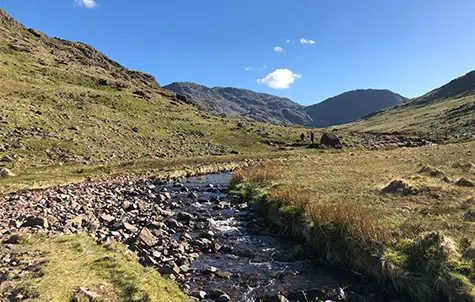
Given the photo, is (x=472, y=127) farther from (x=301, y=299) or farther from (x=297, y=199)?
(x=301, y=299)

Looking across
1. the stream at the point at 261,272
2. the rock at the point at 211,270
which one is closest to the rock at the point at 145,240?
the stream at the point at 261,272

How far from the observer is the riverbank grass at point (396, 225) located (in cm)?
1217

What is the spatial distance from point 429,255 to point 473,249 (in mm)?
1588

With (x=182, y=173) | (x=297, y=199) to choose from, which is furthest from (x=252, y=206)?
(x=182, y=173)

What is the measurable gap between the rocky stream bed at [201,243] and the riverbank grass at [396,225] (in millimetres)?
905

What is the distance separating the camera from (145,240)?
57.8 feet

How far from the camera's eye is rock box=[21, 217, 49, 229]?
58.5ft

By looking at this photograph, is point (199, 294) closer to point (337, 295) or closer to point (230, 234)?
point (337, 295)

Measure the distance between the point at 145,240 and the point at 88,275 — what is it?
542cm

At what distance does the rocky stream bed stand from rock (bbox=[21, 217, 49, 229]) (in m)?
0.05

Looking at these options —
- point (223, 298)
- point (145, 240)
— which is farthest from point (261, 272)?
point (145, 240)

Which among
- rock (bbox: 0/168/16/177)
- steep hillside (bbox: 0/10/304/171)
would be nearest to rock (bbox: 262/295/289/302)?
rock (bbox: 0/168/16/177)

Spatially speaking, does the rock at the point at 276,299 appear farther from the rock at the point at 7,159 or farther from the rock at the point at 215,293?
the rock at the point at 7,159

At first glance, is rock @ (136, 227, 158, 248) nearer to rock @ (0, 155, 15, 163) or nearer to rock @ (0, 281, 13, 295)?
rock @ (0, 281, 13, 295)
